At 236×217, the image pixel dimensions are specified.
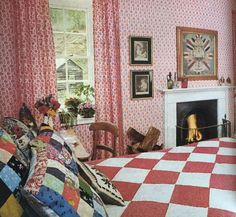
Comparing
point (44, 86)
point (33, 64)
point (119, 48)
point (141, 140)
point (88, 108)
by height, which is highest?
point (119, 48)

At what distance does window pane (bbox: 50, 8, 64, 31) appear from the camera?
341 centimetres

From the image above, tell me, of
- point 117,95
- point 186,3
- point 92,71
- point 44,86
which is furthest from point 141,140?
point 186,3

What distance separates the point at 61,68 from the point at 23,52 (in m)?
0.59

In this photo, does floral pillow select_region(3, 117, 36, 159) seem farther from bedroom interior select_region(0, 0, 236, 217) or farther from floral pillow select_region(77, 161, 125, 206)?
floral pillow select_region(77, 161, 125, 206)

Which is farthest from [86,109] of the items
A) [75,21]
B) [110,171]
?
Result: [110,171]

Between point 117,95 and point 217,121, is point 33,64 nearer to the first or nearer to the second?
point 117,95

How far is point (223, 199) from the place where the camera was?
5.04 ft

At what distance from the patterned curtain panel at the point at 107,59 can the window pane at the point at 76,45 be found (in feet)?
0.76

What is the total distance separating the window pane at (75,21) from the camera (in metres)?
3.52

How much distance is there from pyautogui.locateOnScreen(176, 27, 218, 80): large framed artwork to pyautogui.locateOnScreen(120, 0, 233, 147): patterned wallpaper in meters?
0.09

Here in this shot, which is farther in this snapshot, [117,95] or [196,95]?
[196,95]

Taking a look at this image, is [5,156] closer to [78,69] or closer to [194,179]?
[194,179]

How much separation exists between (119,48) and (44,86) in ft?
3.43

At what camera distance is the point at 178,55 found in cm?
427
